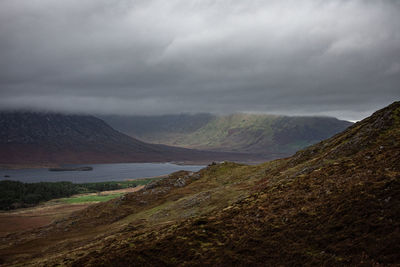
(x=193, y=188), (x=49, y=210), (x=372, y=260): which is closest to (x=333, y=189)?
(x=372, y=260)

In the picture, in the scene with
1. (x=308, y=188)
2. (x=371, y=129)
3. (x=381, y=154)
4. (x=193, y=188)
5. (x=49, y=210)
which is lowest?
(x=49, y=210)

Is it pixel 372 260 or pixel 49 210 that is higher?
pixel 372 260

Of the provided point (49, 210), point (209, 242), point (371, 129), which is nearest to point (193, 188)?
point (371, 129)

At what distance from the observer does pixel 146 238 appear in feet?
115

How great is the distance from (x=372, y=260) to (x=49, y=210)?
16359cm

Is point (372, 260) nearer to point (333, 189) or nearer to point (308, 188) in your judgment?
point (333, 189)

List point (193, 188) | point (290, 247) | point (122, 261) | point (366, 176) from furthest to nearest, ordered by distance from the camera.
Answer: point (193, 188)
point (366, 176)
point (122, 261)
point (290, 247)

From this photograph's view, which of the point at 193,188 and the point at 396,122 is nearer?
the point at 396,122

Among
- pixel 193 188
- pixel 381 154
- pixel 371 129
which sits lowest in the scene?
pixel 193 188

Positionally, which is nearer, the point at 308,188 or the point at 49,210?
the point at 308,188

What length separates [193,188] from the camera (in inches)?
3371

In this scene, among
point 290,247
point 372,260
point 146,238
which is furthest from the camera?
point 146,238

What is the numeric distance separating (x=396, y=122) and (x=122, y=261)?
48.9 metres

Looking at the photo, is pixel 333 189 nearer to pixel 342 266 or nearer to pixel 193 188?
pixel 342 266
